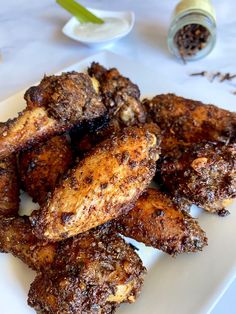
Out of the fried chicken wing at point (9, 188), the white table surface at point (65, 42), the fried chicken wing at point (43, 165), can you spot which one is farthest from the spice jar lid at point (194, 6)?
the fried chicken wing at point (9, 188)

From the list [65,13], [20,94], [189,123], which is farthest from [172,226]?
[65,13]

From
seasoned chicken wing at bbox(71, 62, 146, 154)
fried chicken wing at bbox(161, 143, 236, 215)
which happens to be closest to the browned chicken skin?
fried chicken wing at bbox(161, 143, 236, 215)

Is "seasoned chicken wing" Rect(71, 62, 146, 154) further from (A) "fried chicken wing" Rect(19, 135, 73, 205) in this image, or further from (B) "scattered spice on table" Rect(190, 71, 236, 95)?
(B) "scattered spice on table" Rect(190, 71, 236, 95)

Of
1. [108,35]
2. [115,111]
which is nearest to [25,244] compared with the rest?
[115,111]

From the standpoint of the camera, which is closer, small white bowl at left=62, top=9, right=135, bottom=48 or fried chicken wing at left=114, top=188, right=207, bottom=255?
fried chicken wing at left=114, top=188, right=207, bottom=255

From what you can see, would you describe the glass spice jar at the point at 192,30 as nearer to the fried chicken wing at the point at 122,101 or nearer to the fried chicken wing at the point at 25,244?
the fried chicken wing at the point at 122,101

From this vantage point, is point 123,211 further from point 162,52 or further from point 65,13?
point 65,13
